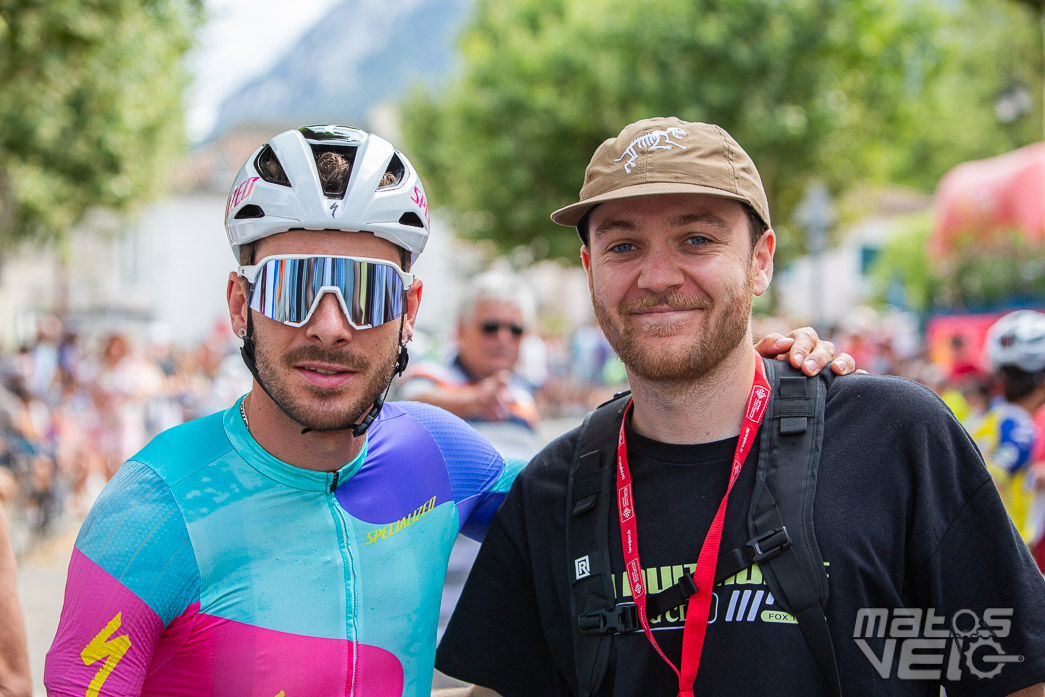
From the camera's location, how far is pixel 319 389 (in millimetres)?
2350

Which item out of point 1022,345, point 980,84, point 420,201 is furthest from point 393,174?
point 980,84

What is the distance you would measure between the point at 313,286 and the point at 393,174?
1.37 feet

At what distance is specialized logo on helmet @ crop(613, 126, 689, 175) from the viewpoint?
95.0 inches

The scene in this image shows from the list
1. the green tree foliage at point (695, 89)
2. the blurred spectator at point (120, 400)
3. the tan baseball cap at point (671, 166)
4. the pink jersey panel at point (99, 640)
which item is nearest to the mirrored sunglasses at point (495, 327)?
the tan baseball cap at point (671, 166)

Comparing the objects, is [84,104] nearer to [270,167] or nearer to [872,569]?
[270,167]

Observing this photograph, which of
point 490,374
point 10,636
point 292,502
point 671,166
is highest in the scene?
point 671,166

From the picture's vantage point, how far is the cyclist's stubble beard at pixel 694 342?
7.81ft

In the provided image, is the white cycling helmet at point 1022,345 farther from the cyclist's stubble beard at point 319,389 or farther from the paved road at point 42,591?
the paved road at point 42,591

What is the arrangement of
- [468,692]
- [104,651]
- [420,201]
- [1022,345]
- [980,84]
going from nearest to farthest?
[104,651]
[420,201]
[468,692]
[1022,345]
[980,84]

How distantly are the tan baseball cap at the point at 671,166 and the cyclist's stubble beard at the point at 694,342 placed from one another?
0.25 meters

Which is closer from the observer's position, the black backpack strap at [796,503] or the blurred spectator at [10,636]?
the black backpack strap at [796,503]

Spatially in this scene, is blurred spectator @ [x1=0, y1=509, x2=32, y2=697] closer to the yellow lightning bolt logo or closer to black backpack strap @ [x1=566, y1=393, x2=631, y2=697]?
the yellow lightning bolt logo

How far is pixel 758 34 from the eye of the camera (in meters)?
17.3

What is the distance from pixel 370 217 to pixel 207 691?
119 centimetres
